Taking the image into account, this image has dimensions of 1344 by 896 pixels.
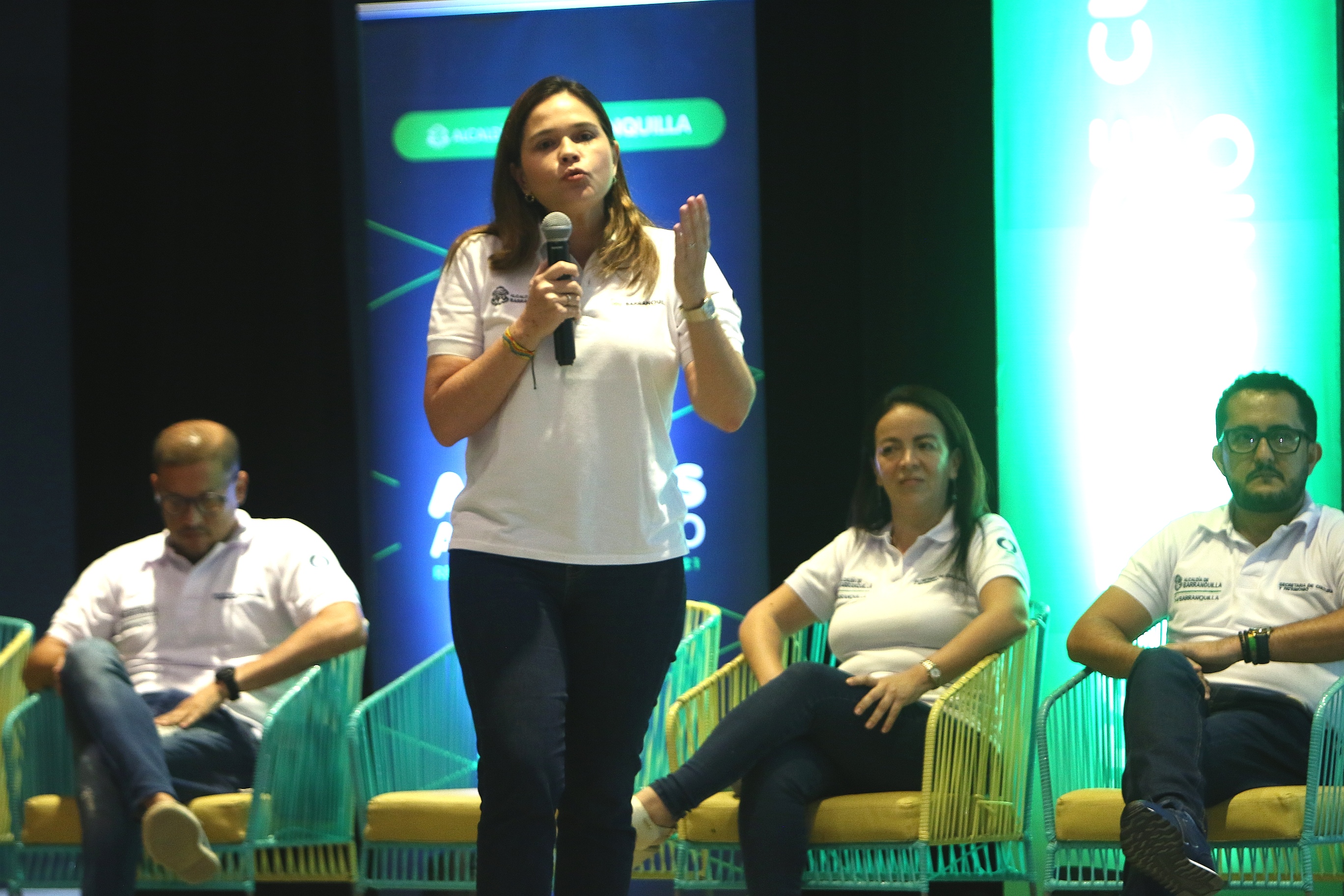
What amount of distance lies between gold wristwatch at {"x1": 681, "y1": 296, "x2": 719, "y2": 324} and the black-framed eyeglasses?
1591 mm

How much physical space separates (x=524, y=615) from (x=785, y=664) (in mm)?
1727

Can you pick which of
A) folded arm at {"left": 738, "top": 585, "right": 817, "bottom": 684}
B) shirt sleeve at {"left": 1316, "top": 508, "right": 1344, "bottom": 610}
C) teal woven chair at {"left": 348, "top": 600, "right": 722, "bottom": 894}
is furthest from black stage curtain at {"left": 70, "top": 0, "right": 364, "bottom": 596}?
shirt sleeve at {"left": 1316, "top": 508, "right": 1344, "bottom": 610}

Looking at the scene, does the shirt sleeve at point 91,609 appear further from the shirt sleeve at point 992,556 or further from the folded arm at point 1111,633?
the folded arm at point 1111,633

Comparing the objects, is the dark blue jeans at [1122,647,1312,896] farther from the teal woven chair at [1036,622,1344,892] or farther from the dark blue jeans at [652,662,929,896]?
the dark blue jeans at [652,662,929,896]

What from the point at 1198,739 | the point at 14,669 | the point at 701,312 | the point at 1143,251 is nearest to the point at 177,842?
the point at 14,669

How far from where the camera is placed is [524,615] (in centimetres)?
180

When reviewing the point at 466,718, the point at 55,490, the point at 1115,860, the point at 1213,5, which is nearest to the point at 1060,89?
the point at 1213,5

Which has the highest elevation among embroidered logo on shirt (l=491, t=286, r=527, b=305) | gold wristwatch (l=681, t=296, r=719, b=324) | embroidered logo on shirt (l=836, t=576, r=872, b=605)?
embroidered logo on shirt (l=491, t=286, r=527, b=305)

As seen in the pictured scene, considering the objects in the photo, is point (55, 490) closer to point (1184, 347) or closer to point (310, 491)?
point (310, 491)

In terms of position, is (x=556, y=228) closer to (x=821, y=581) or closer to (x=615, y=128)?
(x=821, y=581)

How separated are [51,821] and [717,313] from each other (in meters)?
2.06

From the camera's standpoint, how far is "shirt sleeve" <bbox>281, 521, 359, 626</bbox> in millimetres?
3275

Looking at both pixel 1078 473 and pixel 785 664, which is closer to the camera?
pixel 785 664

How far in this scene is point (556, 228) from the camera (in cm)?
186
